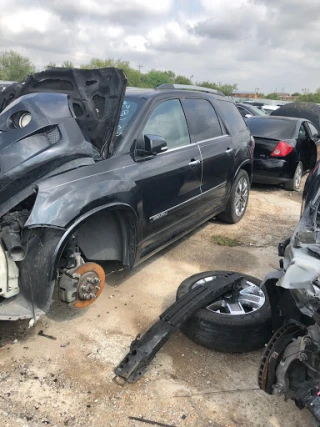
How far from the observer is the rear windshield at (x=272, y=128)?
8266 mm

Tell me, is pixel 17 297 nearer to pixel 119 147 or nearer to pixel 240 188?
pixel 119 147

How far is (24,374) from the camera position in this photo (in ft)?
9.02

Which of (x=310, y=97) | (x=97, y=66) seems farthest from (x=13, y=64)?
(x=310, y=97)

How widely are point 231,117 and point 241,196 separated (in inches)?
49.2

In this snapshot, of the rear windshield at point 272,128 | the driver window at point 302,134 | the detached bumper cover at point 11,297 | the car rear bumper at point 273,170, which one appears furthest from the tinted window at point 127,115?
the driver window at point 302,134

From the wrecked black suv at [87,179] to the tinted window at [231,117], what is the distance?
0.73 m

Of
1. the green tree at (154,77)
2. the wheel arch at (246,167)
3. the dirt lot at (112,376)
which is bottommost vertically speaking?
the dirt lot at (112,376)

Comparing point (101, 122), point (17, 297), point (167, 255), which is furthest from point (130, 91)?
point (17, 297)

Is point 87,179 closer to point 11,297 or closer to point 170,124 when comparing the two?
point 11,297

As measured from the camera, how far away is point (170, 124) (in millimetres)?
4109

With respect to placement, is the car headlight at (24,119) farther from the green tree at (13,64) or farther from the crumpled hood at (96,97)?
the green tree at (13,64)

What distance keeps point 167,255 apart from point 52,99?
2.36 meters

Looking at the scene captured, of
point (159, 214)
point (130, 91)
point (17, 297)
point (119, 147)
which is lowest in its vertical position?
point (17, 297)

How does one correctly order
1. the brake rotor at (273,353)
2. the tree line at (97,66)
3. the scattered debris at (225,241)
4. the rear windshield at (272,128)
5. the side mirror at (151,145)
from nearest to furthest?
the brake rotor at (273,353) → the side mirror at (151,145) → the scattered debris at (225,241) → the rear windshield at (272,128) → the tree line at (97,66)
